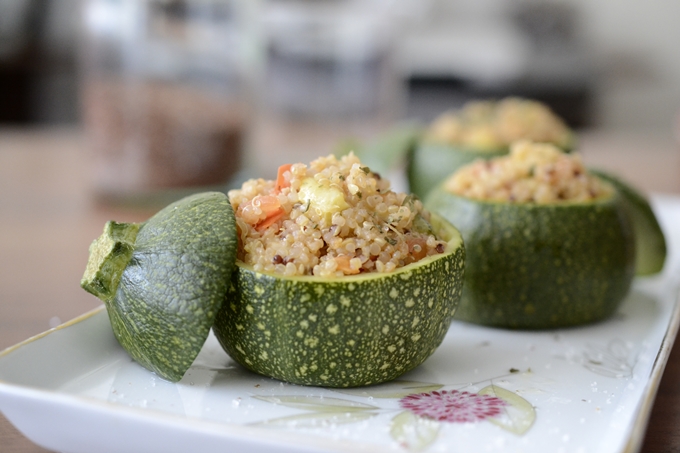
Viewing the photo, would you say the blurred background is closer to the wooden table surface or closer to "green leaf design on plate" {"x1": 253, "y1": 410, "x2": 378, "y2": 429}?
the wooden table surface

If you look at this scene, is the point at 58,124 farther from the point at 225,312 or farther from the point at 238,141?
the point at 225,312

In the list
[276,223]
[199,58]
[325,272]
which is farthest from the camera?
[199,58]

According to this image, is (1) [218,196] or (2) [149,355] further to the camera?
(1) [218,196]

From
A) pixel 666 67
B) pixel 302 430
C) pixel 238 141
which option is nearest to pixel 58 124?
pixel 238 141

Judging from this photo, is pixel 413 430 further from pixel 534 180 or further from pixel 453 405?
pixel 534 180

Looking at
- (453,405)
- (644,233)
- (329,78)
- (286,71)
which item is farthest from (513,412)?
(286,71)

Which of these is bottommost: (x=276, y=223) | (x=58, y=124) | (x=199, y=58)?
(x=58, y=124)

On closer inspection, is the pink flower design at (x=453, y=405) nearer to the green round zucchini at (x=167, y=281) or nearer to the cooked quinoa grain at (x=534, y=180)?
the green round zucchini at (x=167, y=281)

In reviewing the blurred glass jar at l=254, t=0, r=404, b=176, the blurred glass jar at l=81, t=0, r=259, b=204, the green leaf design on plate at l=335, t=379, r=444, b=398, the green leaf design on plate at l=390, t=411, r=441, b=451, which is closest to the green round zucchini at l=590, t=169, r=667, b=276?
the green leaf design on plate at l=335, t=379, r=444, b=398
